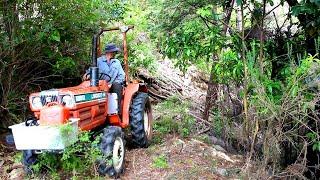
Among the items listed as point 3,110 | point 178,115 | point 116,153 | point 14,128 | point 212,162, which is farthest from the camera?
point 178,115

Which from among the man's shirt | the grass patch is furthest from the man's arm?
the grass patch

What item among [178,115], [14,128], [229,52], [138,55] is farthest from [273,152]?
[138,55]

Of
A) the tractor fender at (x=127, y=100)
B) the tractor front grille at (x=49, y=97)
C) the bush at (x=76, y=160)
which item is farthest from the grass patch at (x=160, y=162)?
the tractor front grille at (x=49, y=97)

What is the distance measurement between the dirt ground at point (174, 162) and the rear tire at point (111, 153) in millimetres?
234

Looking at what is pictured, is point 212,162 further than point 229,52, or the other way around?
point 212,162

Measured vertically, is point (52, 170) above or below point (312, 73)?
below

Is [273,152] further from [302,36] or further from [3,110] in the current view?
[3,110]

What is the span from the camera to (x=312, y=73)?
5.12m

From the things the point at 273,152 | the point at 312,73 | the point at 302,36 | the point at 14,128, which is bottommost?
the point at 273,152

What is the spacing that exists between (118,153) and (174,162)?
1.02m

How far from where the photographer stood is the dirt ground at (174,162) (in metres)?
5.94

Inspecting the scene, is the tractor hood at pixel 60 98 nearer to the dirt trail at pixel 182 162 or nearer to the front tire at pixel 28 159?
the front tire at pixel 28 159

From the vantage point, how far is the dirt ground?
19.5ft

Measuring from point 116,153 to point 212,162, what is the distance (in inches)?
65.8
